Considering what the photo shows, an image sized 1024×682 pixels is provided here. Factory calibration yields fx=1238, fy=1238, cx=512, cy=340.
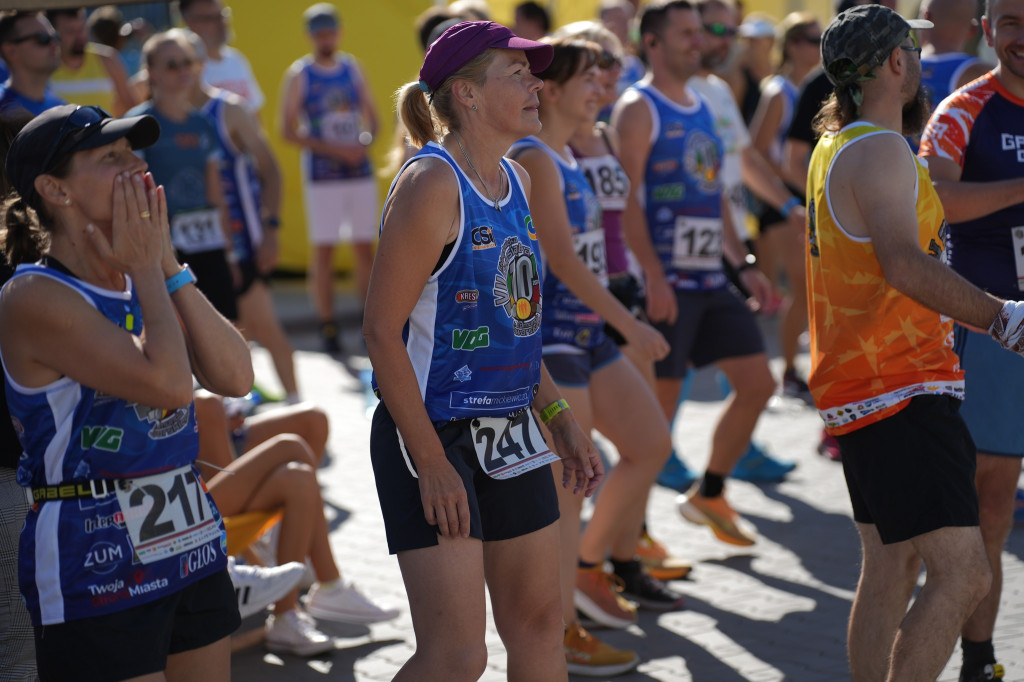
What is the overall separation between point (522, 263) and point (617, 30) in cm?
669

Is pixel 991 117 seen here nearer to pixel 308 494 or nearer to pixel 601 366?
pixel 601 366

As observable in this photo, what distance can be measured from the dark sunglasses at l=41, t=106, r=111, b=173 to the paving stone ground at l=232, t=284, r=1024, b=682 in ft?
7.20

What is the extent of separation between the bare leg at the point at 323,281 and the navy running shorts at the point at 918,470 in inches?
312

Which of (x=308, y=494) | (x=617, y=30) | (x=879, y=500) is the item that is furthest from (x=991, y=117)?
(x=617, y=30)

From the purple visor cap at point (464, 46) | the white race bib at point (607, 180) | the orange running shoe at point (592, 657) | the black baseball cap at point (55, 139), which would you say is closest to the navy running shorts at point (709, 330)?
the white race bib at point (607, 180)

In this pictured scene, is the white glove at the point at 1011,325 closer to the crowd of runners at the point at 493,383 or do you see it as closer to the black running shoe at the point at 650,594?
the crowd of runners at the point at 493,383

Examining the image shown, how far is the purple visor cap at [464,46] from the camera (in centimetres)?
300

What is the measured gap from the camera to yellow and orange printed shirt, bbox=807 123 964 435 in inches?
131

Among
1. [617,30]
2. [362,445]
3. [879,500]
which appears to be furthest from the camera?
[617,30]

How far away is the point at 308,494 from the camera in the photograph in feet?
15.0

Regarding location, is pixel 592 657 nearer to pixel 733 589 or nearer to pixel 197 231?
pixel 733 589

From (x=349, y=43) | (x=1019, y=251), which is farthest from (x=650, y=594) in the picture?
(x=349, y=43)

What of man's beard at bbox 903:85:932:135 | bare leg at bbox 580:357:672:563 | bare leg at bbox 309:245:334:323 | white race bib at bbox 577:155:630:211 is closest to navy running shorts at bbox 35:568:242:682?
bare leg at bbox 580:357:672:563

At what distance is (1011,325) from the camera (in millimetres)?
3074
